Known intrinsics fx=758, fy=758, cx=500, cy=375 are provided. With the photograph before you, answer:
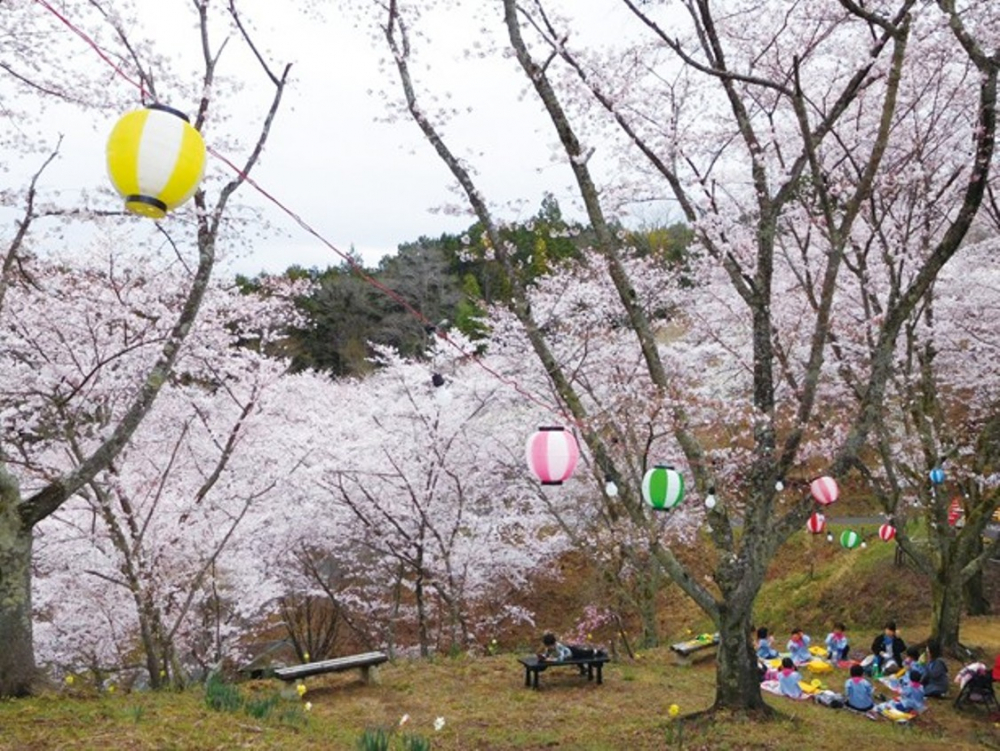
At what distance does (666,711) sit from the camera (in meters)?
8.75

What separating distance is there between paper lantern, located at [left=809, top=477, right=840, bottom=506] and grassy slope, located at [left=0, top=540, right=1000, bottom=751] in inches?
82.1

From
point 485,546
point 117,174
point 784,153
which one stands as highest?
point 784,153

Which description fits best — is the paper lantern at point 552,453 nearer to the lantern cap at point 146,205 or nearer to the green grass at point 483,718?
the green grass at point 483,718

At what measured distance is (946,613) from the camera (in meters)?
11.2

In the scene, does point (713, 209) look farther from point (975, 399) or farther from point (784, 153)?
point (975, 399)

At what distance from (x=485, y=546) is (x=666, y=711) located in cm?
681

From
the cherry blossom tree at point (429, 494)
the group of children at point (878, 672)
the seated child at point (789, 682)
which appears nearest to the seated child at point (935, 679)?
the group of children at point (878, 672)

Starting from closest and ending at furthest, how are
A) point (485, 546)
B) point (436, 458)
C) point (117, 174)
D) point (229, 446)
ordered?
point (117, 174) < point (229, 446) < point (436, 458) < point (485, 546)

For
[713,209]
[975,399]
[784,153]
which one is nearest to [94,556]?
[713,209]

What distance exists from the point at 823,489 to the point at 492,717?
427 cm

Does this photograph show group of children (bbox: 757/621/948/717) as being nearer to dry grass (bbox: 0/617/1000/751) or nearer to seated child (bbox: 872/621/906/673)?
seated child (bbox: 872/621/906/673)

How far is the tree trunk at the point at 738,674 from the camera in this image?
22.8ft

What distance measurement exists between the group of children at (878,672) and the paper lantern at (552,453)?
18.3 ft

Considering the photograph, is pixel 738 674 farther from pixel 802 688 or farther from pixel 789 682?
pixel 802 688
